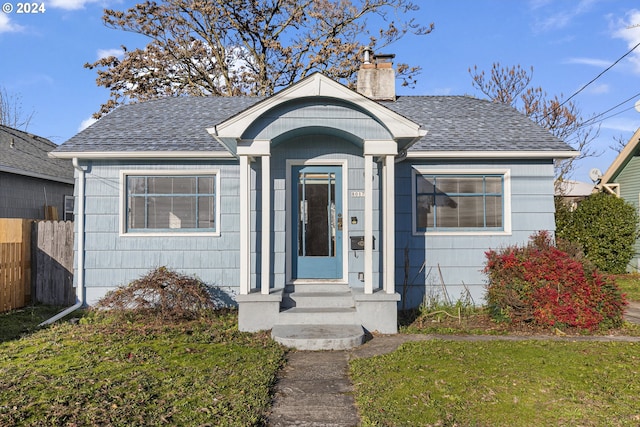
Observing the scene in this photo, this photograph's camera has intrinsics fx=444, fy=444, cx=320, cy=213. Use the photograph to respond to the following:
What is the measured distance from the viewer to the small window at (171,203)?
8438mm

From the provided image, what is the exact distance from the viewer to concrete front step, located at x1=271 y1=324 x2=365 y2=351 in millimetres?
5938

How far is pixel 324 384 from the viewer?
4.68 metres

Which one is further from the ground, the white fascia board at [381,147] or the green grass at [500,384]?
the white fascia board at [381,147]

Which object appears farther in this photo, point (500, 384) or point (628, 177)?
point (628, 177)

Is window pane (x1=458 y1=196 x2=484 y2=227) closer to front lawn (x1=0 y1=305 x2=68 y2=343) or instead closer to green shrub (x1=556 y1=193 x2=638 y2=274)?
green shrub (x1=556 y1=193 x2=638 y2=274)

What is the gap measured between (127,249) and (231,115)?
3476mm

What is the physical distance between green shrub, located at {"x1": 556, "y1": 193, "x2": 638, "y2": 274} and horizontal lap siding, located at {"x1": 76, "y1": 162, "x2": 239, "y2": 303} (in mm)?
10793

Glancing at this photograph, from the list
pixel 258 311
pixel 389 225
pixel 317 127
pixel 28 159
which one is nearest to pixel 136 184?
pixel 258 311

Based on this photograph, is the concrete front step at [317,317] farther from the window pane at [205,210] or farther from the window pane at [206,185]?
the window pane at [206,185]

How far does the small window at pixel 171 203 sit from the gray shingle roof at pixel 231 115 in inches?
24.3

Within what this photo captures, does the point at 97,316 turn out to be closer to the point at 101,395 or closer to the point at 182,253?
the point at 182,253

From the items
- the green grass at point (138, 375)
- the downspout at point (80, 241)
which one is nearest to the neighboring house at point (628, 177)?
the green grass at point (138, 375)

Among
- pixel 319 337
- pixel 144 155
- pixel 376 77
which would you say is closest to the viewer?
pixel 319 337

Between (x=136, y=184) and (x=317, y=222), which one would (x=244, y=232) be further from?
(x=136, y=184)
